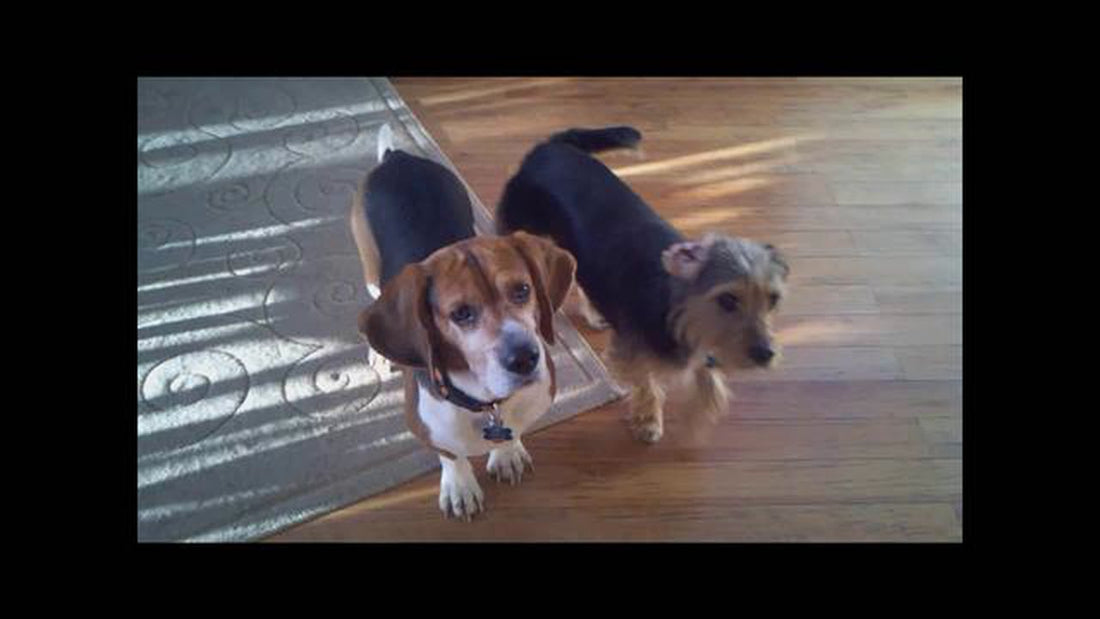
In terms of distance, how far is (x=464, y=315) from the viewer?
1.87 meters

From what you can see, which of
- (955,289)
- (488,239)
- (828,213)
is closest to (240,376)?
(488,239)

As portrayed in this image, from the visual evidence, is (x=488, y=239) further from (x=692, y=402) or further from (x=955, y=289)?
(x=955, y=289)

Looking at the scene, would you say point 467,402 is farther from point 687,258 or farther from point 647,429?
point 647,429

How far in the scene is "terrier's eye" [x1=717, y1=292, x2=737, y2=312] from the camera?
2117 millimetres

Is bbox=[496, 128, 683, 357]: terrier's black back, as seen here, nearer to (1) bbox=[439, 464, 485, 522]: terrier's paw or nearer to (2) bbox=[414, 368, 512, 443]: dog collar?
(2) bbox=[414, 368, 512, 443]: dog collar

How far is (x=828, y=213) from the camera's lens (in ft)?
→ 11.3

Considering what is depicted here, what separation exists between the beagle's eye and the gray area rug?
858 millimetres

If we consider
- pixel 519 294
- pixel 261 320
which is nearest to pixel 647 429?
pixel 519 294

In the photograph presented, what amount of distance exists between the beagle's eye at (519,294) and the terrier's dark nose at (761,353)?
58 centimetres

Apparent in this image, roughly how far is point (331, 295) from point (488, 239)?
1.14 meters

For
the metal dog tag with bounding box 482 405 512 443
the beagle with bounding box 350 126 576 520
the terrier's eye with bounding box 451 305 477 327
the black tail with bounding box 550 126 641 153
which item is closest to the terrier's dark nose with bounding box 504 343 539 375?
the beagle with bounding box 350 126 576 520

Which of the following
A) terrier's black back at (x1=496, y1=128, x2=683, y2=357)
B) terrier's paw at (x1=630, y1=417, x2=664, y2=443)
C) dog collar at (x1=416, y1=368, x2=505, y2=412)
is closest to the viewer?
dog collar at (x1=416, y1=368, x2=505, y2=412)

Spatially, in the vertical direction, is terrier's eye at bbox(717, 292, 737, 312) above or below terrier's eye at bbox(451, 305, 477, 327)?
below

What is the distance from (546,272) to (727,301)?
458 mm
